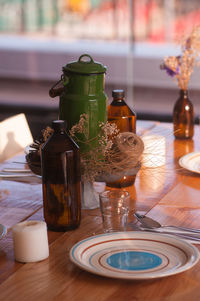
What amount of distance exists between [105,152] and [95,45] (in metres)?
4.49

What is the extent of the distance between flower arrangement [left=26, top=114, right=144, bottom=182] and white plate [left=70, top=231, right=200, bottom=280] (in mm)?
253

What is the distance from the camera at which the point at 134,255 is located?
1227 millimetres

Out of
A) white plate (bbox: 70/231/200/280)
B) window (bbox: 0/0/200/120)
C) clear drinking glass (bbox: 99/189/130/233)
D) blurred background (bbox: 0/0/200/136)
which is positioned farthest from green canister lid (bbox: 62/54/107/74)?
window (bbox: 0/0/200/120)

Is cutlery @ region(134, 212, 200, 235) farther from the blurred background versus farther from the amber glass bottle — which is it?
the blurred background

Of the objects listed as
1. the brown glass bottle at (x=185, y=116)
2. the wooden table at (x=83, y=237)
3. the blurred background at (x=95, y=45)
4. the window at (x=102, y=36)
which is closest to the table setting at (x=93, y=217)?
the wooden table at (x=83, y=237)

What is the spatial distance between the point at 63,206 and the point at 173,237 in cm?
29

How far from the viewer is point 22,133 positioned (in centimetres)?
260

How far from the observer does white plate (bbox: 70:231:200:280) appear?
3.74 feet

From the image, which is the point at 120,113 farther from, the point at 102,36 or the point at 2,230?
the point at 102,36

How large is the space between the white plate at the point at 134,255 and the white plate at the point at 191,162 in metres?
0.62

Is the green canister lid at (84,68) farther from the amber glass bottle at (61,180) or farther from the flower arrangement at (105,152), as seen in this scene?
the amber glass bottle at (61,180)

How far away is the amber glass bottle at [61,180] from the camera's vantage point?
1.37 m

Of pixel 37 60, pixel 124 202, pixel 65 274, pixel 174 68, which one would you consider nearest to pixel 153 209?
pixel 124 202

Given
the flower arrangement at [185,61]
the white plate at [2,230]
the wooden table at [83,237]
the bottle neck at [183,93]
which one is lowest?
the wooden table at [83,237]
